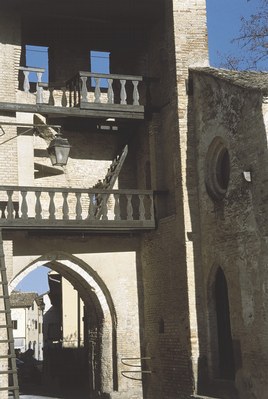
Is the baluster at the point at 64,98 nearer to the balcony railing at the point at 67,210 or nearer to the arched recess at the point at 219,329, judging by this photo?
the balcony railing at the point at 67,210

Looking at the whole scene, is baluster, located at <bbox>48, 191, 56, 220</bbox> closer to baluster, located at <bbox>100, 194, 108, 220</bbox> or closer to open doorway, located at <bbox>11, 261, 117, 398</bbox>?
baluster, located at <bbox>100, 194, 108, 220</bbox>

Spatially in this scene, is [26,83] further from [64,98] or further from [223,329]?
[223,329]

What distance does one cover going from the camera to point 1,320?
1414 cm

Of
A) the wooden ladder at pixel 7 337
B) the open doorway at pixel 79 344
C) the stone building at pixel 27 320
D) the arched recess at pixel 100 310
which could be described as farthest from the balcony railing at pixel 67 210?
the stone building at pixel 27 320

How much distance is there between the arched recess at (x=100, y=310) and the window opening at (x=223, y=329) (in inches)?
133

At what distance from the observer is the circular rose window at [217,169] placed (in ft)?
46.0

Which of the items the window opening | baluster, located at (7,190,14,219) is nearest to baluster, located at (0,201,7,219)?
baluster, located at (7,190,14,219)

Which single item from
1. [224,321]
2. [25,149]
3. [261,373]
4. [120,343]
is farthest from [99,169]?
[261,373]

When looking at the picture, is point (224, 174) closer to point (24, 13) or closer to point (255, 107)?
point (255, 107)

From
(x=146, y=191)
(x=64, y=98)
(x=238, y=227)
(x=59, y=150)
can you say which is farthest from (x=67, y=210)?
(x=238, y=227)

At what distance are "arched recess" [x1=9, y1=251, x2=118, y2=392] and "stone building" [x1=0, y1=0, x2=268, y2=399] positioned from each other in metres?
Answer: 0.04

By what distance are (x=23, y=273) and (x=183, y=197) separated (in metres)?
4.58

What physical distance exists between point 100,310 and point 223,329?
3.95 m

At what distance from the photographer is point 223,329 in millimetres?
14023
